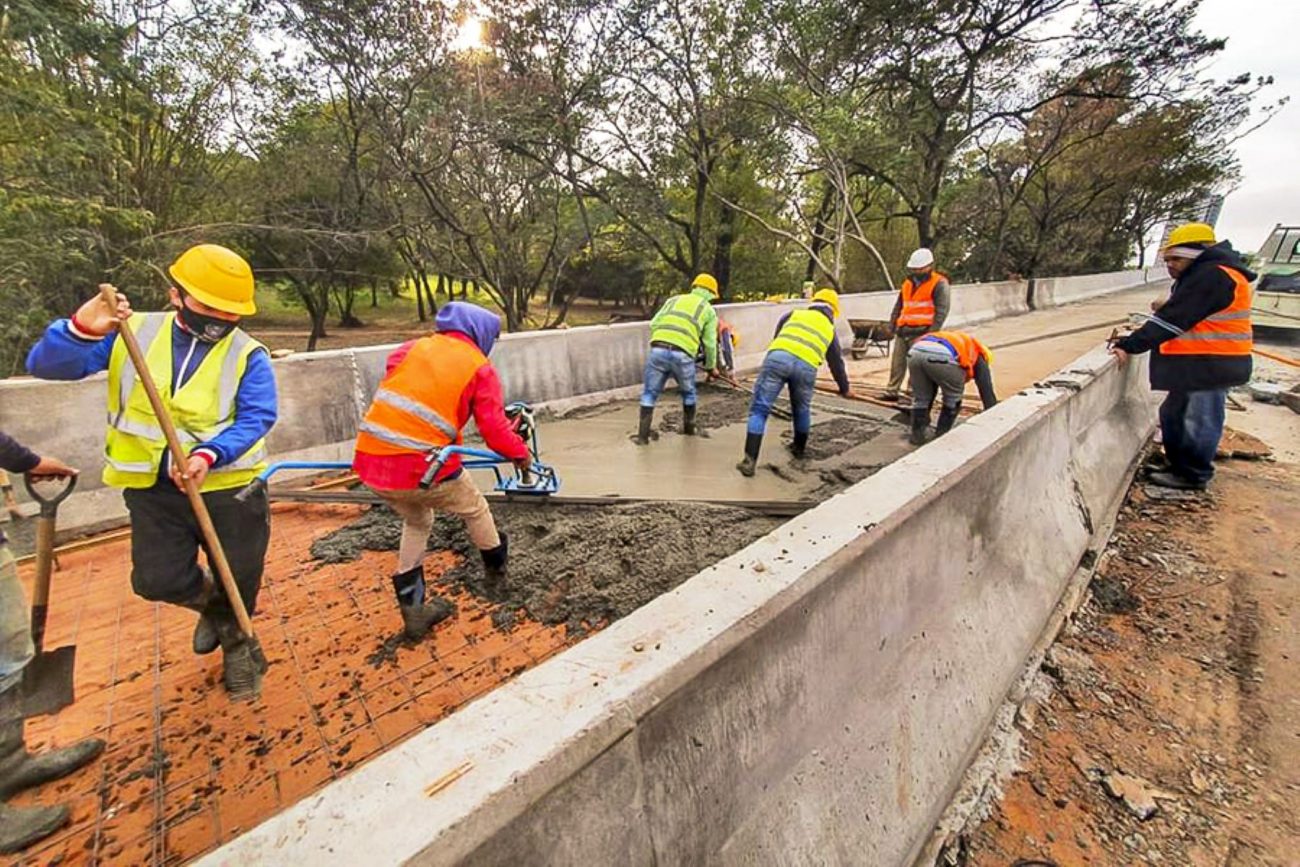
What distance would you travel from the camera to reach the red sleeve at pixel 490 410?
2.79 metres

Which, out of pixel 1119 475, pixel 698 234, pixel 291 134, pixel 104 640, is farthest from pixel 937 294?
pixel 291 134

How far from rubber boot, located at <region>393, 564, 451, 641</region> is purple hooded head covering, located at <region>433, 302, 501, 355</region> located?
1.17 metres

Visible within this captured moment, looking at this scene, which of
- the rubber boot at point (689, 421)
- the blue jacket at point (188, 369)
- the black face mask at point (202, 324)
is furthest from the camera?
the rubber boot at point (689, 421)

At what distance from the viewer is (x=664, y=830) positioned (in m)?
1.22

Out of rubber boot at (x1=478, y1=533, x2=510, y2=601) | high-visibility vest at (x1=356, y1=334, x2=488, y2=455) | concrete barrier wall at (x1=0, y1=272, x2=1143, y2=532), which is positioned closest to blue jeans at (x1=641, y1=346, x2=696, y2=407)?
concrete barrier wall at (x1=0, y1=272, x2=1143, y2=532)

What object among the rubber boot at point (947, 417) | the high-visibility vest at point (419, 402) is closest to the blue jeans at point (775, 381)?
the rubber boot at point (947, 417)

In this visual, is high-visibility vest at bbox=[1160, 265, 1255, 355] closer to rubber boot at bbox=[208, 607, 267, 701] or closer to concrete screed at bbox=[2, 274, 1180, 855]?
concrete screed at bbox=[2, 274, 1180, 855]

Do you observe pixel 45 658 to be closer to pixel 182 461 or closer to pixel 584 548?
pixel 182 461

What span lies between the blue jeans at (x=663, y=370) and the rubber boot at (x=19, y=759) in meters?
4.50

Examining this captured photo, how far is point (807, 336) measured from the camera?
514 centimetres

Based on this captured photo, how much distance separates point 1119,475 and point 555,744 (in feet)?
16.3

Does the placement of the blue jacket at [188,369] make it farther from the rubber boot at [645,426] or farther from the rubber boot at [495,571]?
the rubber boot at [645,426]

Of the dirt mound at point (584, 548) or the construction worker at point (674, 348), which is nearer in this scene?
the dirt mound at point (584, 548)

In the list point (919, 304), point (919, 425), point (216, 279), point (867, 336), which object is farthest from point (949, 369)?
point (867, 336)
